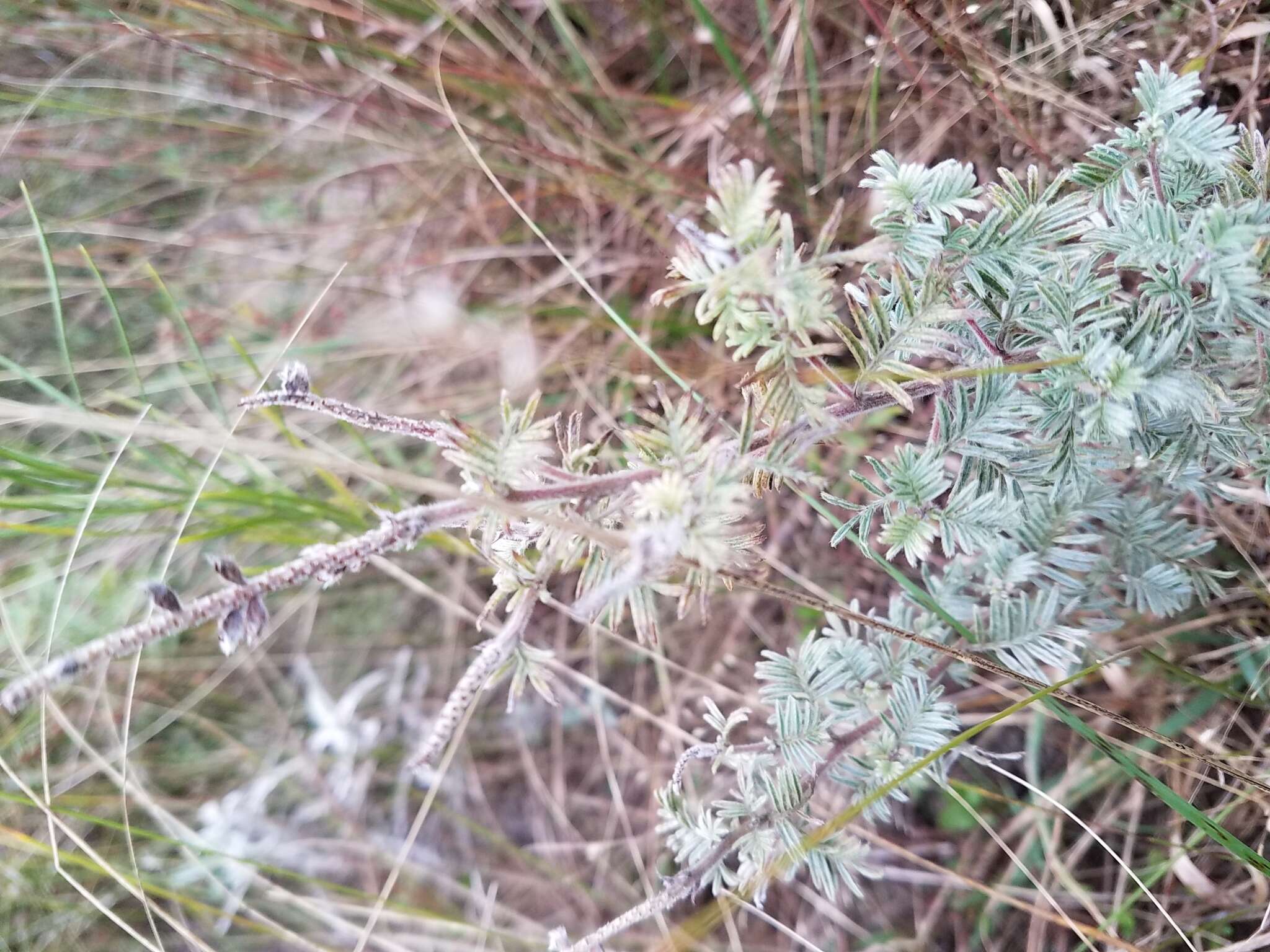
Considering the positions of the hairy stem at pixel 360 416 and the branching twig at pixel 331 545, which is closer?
the branching twig at pixel 331 545

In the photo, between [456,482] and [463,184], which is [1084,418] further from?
[463,184]

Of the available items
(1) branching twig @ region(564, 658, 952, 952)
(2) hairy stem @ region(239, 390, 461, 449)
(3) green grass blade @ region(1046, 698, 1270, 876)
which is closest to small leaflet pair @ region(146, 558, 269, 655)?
(2) hairy stem @ region(239, 390, 461, 449)

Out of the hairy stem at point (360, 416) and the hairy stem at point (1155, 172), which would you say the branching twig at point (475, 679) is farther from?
the hairy stem at point (1155, 172)

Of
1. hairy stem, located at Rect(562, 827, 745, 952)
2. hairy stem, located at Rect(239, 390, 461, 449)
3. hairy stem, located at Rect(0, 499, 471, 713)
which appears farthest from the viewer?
hairy stem, located at Rect(562, 827, 745, 952)

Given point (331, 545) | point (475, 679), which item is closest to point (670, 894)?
point (475, 679)

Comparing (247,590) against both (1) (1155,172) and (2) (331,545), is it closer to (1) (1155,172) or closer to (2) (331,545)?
(2) (331,545)

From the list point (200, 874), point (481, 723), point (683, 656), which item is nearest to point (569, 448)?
point (683, 656)

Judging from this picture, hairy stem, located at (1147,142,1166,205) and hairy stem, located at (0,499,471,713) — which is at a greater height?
hairy stem, located at (1147,142,1166,205)

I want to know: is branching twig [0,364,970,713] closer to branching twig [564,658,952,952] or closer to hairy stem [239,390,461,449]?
hairy stem [239,390,461,449]

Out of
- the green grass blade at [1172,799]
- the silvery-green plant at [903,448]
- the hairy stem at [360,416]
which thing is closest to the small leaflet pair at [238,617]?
the silvery-green plant at [903,448]
